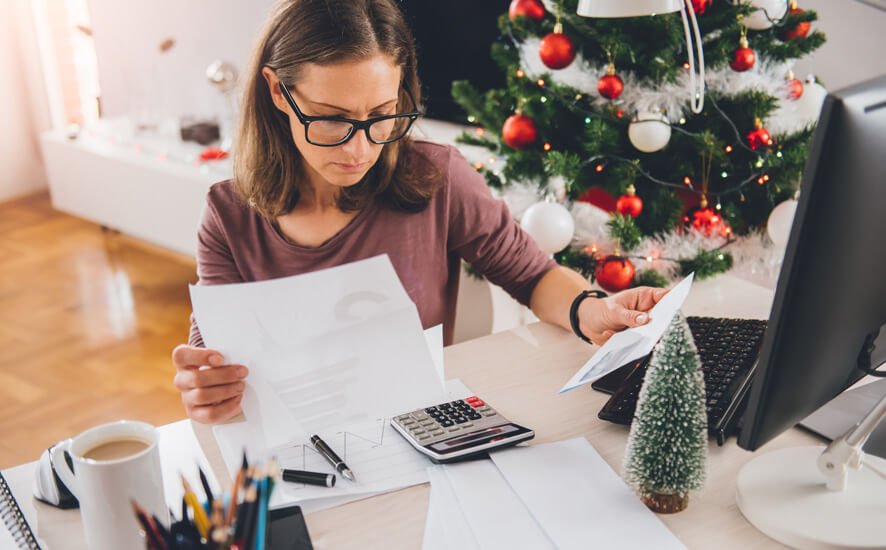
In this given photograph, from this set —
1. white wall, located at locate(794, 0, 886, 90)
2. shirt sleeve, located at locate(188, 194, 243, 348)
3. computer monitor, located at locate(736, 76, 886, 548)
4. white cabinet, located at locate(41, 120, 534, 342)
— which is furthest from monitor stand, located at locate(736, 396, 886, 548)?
white cabinet, located at locate(41, 120, 534, 342)

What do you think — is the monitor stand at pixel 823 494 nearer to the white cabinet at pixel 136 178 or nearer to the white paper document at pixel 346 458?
the white paper document at pixel 346 458

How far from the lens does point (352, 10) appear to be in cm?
116

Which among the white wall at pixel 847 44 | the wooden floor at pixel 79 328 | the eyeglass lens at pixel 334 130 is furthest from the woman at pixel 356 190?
the wooden floor at pixel 79 328

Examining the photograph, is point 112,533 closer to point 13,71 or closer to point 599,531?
point 599,531

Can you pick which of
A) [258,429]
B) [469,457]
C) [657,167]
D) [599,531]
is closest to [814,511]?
[599,531]

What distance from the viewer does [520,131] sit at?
1.72m

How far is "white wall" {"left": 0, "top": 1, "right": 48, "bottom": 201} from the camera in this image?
13.4ft

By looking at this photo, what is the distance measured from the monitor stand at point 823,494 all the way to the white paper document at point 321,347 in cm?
33

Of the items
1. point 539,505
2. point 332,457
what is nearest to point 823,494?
point 539,505

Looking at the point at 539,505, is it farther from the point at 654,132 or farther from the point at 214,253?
the point at 654,132

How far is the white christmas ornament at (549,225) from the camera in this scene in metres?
1.60

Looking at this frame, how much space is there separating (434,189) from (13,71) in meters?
3.56

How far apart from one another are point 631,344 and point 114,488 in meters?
0.55

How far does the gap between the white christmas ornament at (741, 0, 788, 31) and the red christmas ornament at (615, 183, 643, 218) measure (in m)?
0.36
